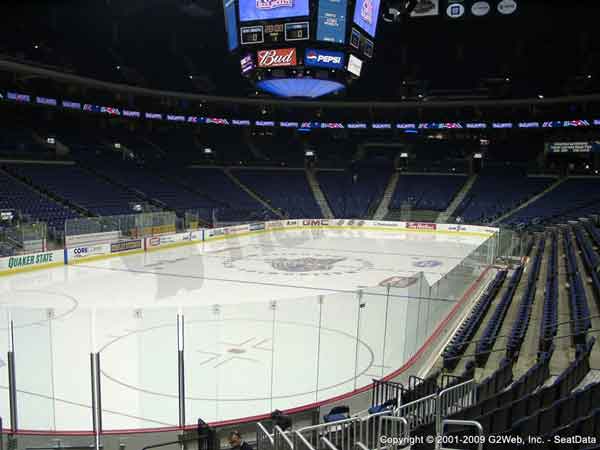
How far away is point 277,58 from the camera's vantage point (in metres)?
20.9

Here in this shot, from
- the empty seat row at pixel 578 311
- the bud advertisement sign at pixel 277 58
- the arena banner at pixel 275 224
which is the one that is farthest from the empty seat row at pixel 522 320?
the arena banner at pixel 275 224

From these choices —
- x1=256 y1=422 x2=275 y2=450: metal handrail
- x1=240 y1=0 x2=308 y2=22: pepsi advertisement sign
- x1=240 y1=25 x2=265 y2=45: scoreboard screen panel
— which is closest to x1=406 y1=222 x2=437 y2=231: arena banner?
x1=240 y1=25 x2=265 y2=45: scoreboard screen panel

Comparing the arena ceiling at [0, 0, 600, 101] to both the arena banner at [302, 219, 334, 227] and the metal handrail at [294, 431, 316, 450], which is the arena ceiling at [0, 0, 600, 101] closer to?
the arena banner at [302, 219, 334, 227]

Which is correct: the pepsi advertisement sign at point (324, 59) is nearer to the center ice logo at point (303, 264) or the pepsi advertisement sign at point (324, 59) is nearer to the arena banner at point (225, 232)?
the center ice logo at point (303, 264)

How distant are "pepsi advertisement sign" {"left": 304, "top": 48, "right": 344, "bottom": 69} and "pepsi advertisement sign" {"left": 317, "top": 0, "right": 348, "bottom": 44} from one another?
1.99ft

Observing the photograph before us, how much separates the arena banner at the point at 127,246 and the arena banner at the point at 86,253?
33cm

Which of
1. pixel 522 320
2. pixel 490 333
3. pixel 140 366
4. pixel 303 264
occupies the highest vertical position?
pixel 140 366

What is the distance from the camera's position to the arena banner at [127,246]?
22688 mm

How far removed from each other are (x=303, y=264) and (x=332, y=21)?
31.9 ft

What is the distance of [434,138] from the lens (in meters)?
49.8

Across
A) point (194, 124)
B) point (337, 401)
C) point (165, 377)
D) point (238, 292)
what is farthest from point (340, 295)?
point (194, 124)

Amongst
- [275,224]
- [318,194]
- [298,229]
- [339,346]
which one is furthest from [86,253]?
[318,194]

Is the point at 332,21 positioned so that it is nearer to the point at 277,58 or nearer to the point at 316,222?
the point at 277,58

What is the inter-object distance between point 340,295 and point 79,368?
349 centimetres
